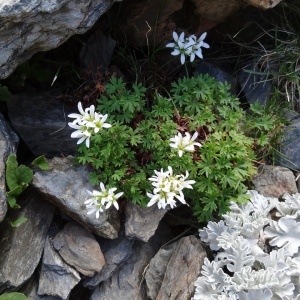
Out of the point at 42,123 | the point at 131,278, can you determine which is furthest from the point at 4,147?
the point at 131,278

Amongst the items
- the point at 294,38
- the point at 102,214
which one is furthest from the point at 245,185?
the point at 294,38

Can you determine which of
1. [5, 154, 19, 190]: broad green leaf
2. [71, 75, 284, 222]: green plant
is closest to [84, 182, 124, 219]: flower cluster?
[71, 75, 284, 222]: green plant

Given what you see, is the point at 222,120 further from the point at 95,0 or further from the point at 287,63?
the point at 95,0

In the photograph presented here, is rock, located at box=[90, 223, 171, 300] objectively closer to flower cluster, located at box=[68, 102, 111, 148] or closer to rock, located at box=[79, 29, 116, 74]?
flower cluster, located at box=[68, 102, 111, 148]

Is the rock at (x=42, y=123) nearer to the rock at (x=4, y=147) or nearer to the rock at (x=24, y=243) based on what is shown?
the rock at (x=4, y=147)

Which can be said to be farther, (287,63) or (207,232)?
(287,63)

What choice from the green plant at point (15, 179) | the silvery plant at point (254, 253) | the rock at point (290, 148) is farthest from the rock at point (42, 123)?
the rock at point (290, 148)
